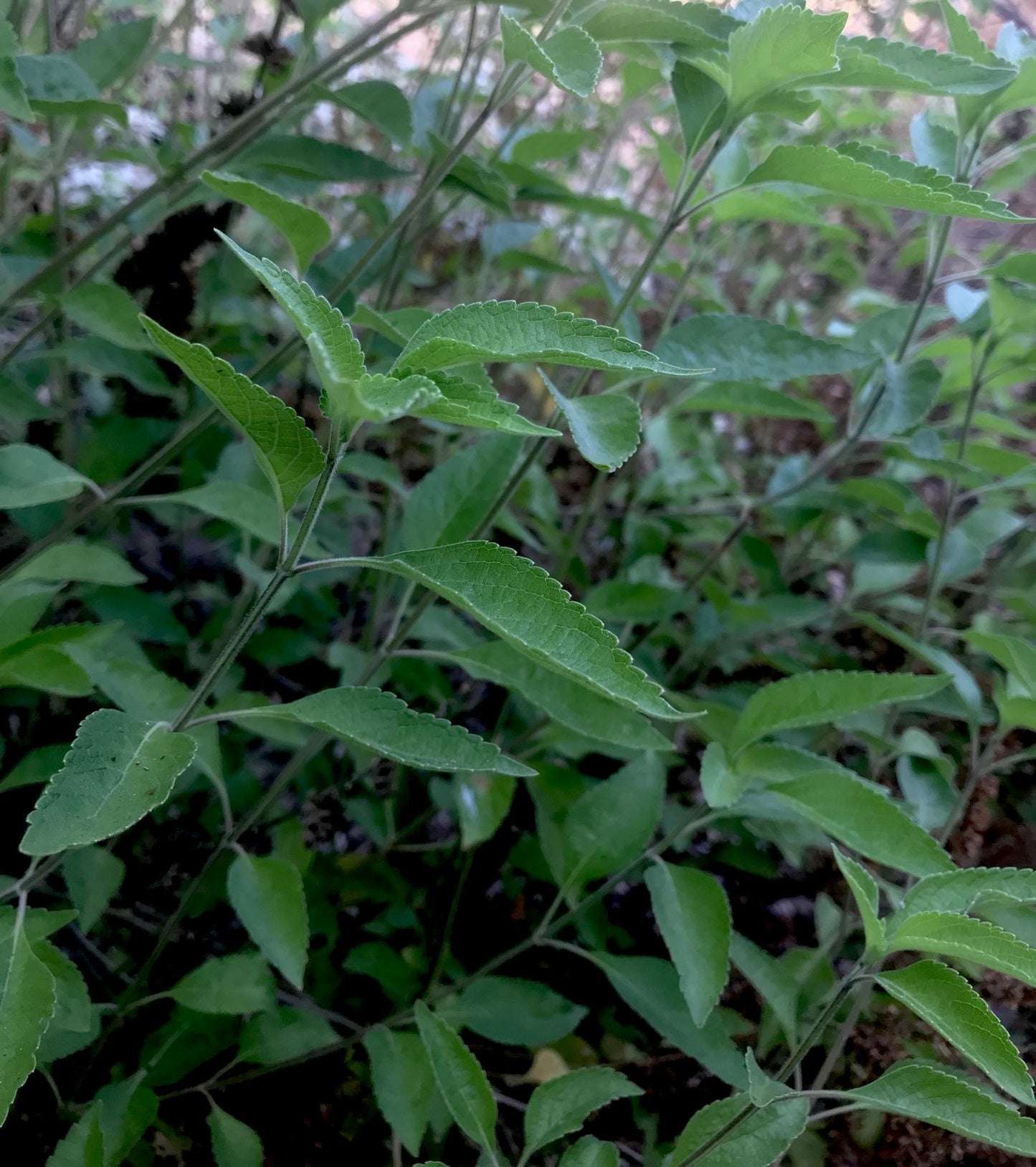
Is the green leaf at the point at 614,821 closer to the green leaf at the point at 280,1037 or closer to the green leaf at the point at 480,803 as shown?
the green leaf at the point at 480,803

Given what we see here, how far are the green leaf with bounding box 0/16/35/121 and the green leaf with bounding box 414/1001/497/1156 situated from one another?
80 cm

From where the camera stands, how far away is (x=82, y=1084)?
2.84ft

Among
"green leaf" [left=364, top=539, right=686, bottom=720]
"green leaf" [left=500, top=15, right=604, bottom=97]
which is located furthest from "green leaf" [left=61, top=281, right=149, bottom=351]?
"green leaf" [left=364, top=539, right=686, bottom=720]

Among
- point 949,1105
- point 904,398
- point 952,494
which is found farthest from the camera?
point 952,494

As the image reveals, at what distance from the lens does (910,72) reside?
713 mm

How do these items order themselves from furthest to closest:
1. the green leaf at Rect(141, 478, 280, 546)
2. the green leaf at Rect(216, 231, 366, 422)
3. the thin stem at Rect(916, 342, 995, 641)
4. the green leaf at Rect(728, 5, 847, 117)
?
the thin stem at Rect(916, 342, 995, 641) < the green leaf at Rect(141, 478, 280, 546) < the green leaf at Rect(728, 5, 847, 117) < the green leaf at Rect(216, 231, 366, 422)

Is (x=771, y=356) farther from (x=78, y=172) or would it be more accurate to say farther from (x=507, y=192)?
(x=78, y=172)

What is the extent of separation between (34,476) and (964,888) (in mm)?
856

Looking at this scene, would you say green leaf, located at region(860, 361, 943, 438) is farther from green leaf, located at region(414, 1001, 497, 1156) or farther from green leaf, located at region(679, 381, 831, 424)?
green leaf, located at region(414, 1001, 497, 1156)

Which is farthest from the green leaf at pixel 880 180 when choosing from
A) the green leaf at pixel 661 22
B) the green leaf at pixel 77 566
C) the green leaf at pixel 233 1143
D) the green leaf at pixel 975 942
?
the green leaf at pixel 233 1143

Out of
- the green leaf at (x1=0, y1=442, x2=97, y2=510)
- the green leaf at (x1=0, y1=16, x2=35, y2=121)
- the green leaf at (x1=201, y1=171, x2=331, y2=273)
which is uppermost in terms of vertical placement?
the green leaf at (x1=0, y1=16, x2=35, y2=121)

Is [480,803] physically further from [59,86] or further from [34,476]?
[59,86]

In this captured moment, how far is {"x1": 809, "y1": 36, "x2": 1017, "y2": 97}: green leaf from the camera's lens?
0.68m

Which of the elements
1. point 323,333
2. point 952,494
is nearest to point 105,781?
point 323,333
